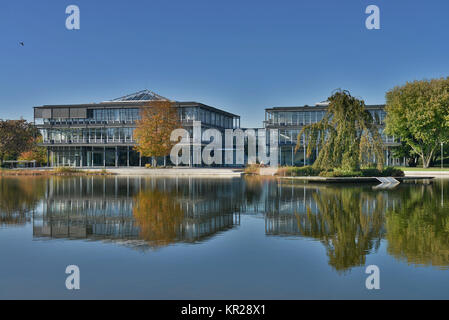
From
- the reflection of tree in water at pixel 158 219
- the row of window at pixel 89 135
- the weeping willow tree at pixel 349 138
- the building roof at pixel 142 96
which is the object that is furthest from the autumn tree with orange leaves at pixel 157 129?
the reflection of tree in water at pixel 158 219

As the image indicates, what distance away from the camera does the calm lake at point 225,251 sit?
791cm

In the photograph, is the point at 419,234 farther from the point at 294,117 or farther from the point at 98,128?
the point at 98,128

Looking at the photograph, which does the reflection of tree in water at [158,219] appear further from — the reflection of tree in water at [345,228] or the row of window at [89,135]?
the row of window at [89,135]

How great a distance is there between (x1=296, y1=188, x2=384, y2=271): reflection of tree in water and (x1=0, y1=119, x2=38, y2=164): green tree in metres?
66.1

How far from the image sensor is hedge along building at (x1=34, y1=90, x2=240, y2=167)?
247 feet

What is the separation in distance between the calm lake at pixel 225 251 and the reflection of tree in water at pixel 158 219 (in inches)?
1.6

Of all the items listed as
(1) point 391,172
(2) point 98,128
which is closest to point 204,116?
(2) point 98,128

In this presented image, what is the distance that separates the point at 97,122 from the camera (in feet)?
252

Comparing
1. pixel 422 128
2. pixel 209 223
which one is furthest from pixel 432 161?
pixel 209 223

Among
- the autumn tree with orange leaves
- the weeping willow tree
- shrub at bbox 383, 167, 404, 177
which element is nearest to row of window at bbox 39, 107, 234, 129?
the autumn tree with orange leaves

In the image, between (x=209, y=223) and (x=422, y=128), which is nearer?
(x=209, y=223)

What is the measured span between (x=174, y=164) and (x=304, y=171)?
32.4 m

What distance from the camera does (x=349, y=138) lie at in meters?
37.9
